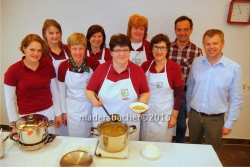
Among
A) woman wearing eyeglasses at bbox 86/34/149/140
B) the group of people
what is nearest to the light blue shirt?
the group of people

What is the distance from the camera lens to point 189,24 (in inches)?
94.8

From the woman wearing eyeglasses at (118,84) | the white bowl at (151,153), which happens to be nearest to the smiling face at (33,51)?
the woman wearing eyeglasses at (118,84)

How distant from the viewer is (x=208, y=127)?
6.98ft

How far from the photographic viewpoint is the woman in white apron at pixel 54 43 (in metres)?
2.19

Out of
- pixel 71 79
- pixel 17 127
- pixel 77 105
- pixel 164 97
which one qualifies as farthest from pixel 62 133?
pixel 164 97

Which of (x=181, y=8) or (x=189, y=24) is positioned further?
(x=181, y=8)

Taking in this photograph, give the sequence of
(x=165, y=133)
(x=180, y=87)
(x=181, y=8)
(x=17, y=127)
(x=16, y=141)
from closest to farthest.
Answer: (x=17, y=127) < (x=16, y=141) < (x=180, y=87) < (x=165, y=133) < (x=181, y=8)

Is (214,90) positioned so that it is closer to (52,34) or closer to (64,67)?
(64,67)

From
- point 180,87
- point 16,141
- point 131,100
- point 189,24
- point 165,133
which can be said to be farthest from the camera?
point 189,24

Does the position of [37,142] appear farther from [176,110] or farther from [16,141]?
[176,110]

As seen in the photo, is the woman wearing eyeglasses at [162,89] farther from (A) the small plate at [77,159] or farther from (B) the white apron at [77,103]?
(A) the small plate at [77,159]

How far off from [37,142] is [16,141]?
205 mm

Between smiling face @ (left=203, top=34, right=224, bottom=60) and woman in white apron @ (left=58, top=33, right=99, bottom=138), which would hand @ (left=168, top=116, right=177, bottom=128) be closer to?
smiling face @ (left=203, top=34, right=224, bottom=60)

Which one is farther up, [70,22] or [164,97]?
[70,22]
